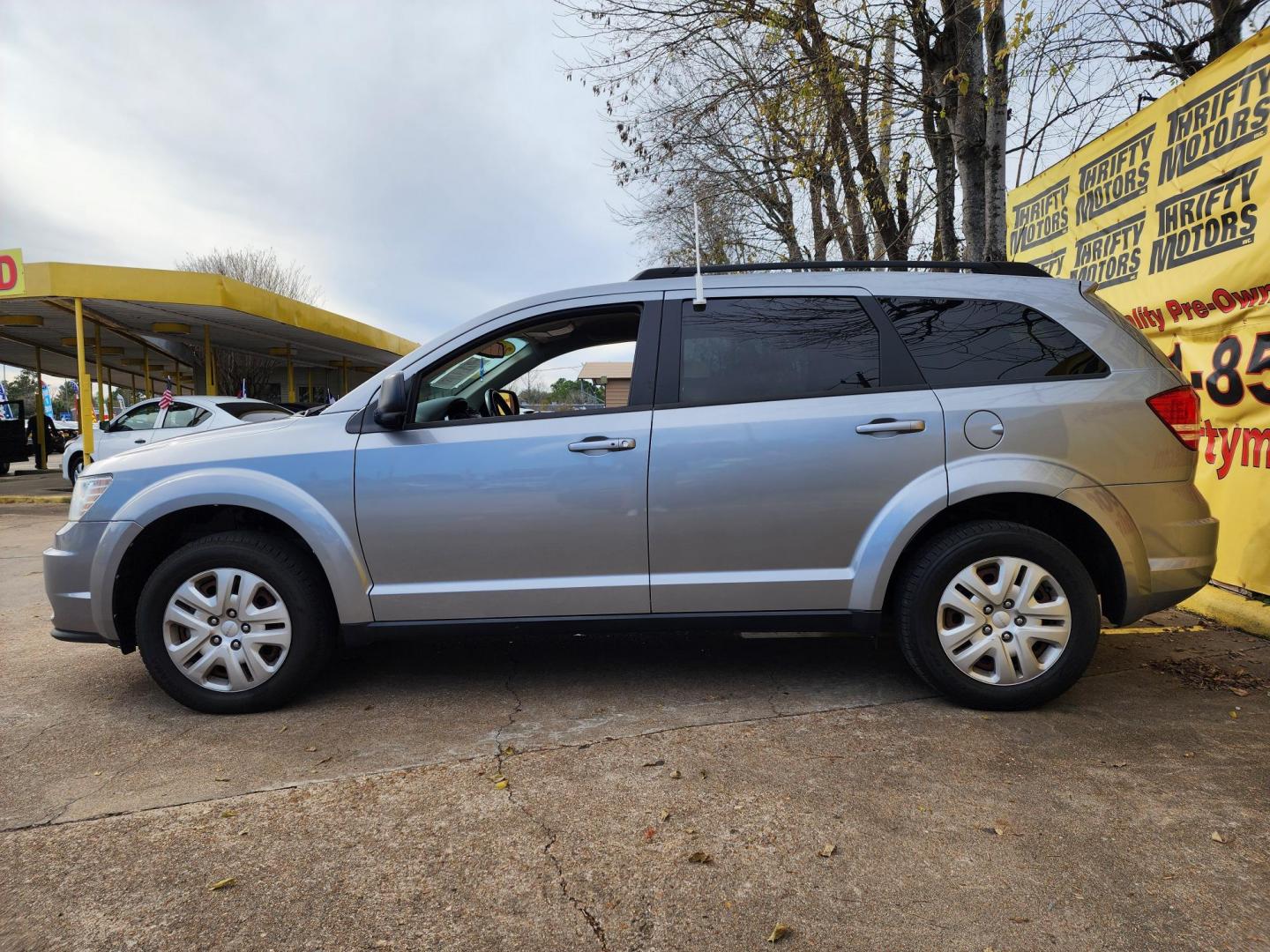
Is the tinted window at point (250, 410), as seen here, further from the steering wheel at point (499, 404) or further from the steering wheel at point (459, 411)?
the steering wheel at point (459, 411)

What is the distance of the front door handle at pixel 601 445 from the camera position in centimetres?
335

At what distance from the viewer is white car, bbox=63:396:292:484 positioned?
11523mm

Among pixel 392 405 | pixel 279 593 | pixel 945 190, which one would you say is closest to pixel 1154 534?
pixel 392 405

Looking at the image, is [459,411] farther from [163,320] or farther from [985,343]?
[163,320]

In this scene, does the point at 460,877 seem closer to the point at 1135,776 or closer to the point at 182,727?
the point at 182,727

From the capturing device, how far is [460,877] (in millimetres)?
2246

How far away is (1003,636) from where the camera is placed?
325 cm

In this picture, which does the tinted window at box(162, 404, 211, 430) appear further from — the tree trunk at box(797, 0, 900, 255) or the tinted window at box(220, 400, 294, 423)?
the tree trunk at box(797, 0, 900, 255)

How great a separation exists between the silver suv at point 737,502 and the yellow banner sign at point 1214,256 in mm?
1615

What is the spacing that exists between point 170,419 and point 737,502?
37.8 feet

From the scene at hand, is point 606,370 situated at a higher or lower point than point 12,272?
lower

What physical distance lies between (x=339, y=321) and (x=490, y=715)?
727 inches

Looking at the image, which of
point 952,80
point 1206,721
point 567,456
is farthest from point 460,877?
point 952,80

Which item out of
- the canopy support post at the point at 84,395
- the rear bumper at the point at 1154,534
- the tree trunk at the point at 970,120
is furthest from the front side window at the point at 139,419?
the rear bumper at the point at 1154,534
